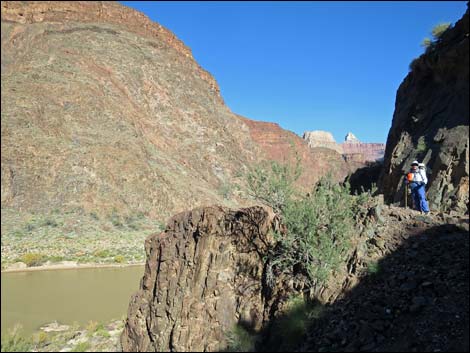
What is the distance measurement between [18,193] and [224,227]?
2637 cm

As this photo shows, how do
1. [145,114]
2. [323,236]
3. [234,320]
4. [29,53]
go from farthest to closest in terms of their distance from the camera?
[145,114], [29,53], [234,320], [323,236]

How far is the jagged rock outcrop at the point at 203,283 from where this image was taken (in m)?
7.28

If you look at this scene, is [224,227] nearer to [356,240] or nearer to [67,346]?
[356,240]

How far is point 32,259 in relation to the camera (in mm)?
21344

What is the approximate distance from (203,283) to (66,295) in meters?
10.5

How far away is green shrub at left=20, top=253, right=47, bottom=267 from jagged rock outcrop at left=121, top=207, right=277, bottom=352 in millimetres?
15217

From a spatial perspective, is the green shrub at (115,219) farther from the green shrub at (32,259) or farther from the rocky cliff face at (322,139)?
the rocky cliff face at (322,139)

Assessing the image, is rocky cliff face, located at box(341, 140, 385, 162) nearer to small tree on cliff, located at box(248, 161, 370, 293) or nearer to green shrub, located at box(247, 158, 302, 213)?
green shrub, located at box(247, 158, 302, 213)

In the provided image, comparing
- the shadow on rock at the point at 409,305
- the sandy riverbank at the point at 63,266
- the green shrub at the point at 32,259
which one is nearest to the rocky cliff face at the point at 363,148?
the sandy riverbank at the point at 63,266

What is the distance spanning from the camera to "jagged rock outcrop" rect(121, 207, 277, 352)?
728 cm

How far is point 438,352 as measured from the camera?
14.5ft

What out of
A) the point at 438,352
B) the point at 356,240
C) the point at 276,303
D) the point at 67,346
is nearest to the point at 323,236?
the point at 356,240

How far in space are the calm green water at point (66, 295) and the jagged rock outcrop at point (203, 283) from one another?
5.32 meters

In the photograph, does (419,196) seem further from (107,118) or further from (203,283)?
(107,118)
